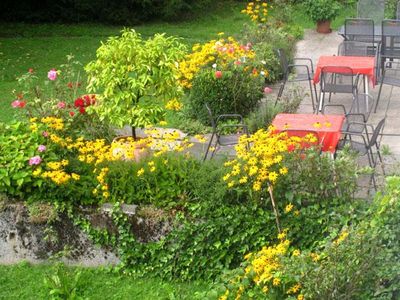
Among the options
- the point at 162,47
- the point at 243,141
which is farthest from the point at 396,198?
the point at 162,47

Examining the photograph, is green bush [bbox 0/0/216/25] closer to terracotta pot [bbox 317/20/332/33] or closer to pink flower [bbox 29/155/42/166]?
terracotta pot [bbox 317/20/332/33]

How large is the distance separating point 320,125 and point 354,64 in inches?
116

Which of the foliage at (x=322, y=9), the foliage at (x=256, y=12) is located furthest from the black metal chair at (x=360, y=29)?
the foliage at (x=322, y=9)

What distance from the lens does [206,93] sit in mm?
9945

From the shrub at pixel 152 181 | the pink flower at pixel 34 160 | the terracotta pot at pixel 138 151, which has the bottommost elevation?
the shrub at pixel 152 181

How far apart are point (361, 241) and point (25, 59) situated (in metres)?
11.1

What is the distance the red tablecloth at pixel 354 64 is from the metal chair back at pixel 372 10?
116 inches

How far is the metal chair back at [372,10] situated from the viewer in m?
13.2

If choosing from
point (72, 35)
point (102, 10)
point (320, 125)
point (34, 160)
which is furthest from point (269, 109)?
point (102, 10)

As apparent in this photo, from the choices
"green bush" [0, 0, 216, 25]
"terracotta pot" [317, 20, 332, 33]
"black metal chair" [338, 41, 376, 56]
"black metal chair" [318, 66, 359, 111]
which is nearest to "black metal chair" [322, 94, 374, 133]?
"black metal chair" [318, 66, 359, 111]

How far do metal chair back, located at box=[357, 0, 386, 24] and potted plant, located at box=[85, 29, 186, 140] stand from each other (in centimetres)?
628

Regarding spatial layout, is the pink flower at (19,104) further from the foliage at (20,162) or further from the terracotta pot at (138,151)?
the terracotta pot at (138,151)

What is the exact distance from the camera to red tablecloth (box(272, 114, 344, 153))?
7590 millimetres

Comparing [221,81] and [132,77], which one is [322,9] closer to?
[221,81]
